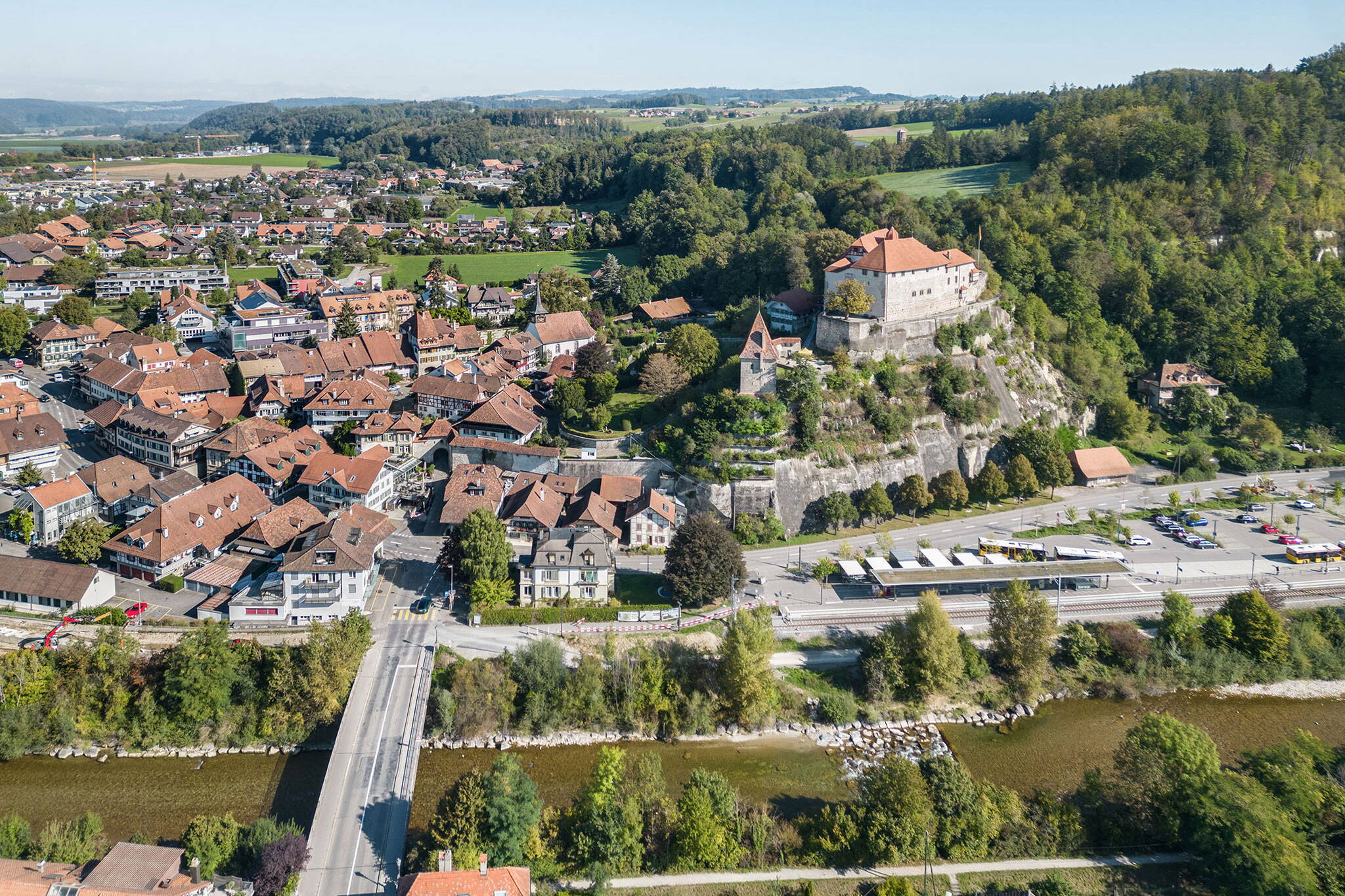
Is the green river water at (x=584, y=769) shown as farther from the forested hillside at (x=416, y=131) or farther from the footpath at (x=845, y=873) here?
the forested hillside at (x=416, y=131)

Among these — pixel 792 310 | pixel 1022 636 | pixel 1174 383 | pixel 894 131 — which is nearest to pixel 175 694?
pixel 1022 636

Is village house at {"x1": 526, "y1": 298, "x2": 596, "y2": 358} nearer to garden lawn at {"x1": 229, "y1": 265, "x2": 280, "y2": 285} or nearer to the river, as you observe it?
garden lawn at {"x1": 229, "y1": 265, "x2": 280, "y2": 285}

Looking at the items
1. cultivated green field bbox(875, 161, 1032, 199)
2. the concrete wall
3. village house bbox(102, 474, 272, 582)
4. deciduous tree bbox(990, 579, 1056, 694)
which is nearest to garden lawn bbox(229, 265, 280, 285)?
village house bbox(102, 474, 272, 582)

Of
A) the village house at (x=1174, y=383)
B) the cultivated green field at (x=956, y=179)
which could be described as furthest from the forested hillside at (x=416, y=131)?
the village house at (x=1174, y=383)

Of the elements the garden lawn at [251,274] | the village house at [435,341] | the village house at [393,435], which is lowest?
the village house at [393,435]

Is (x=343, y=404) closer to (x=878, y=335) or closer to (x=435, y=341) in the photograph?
(x=435, y=341)

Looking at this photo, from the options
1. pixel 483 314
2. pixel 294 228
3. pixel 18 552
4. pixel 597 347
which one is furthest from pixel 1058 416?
pixel 294 228

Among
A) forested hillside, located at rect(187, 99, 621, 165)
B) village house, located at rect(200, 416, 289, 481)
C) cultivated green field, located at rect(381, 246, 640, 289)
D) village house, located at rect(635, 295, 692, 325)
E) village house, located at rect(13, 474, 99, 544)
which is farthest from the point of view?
forested hillside, located at rect(187, 99, 621, 165)
